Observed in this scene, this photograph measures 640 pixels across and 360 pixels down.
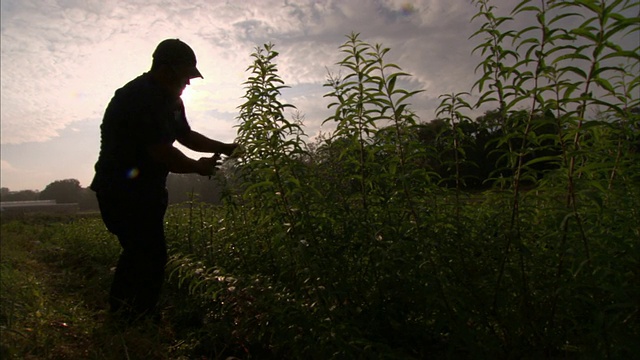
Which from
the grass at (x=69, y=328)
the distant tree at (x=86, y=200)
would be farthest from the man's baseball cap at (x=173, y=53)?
the distant tree at (x=86, y=200)

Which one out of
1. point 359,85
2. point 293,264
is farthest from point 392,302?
point 359,85

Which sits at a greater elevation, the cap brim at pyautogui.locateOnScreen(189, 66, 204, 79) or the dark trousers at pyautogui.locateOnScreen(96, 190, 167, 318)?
the cap brim at pyautogui.locateOnScreen(189, 66, 204, 79)

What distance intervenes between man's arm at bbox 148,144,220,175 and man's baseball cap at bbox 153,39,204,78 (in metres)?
0.82

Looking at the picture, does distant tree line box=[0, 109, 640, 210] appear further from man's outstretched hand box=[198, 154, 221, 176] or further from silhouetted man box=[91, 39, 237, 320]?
silhouetted man box=[91, 39, 237, 320]

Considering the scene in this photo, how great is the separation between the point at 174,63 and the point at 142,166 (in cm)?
100

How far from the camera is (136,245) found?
402cm

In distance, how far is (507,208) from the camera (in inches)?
95.3

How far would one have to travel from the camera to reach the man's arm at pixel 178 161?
3.72 m

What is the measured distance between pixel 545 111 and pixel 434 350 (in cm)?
157

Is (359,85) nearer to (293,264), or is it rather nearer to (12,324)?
(293,264)

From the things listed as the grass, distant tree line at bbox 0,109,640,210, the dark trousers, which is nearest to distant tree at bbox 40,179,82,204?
the grass

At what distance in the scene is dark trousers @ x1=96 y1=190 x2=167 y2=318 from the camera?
3918 millimetres

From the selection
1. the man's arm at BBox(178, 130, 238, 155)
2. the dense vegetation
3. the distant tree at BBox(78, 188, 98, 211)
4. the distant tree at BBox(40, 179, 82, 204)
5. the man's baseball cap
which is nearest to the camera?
the dense vegetation

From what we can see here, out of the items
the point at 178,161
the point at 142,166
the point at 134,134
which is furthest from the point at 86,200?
the point at 178,161
